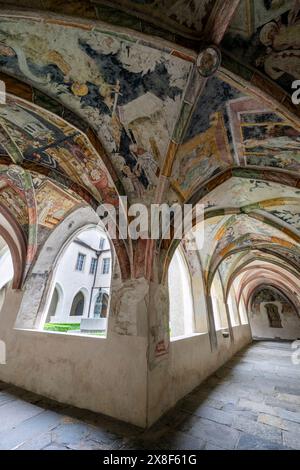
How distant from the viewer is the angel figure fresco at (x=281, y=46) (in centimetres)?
228

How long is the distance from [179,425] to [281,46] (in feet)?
18.3

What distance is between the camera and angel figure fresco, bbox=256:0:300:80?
7.49 ft

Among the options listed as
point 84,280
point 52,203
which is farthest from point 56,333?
point 84,280

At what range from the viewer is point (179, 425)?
10.9ft

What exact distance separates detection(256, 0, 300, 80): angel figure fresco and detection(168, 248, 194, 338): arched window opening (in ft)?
16.8

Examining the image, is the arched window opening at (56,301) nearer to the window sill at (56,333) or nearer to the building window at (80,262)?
the building window at (80,262)

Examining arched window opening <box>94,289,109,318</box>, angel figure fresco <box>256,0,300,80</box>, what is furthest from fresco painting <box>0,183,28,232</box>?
arched window opening <box>94,289,109,318</box>

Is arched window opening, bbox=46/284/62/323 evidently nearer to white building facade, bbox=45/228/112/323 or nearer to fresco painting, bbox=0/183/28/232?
white building facade, bbox=45/228/112/323

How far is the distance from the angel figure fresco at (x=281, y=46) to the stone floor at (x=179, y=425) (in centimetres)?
509

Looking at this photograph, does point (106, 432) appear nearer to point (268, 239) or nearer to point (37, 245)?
point (37, 245)

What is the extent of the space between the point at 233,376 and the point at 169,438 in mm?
4400

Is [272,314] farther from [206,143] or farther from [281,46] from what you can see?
[281,46]

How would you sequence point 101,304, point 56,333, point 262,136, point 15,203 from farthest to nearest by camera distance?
point 101,304
point 15,203
point 56,333
point 262,136

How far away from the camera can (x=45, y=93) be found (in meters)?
3.34
